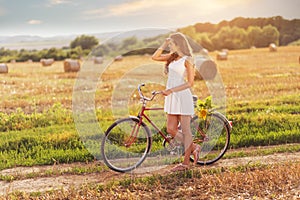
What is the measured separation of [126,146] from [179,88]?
1111 millimetres

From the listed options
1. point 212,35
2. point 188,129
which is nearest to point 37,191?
point 188,129

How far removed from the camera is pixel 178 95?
5957mm

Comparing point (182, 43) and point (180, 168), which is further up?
point (182, 43)

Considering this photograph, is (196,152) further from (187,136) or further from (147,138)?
(147,138)

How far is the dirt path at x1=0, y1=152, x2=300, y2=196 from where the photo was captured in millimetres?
5855

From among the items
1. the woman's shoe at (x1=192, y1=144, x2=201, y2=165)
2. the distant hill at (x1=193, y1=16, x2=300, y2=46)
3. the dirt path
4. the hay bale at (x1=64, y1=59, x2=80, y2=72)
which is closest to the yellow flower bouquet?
the woman's shoe at (x1=192, y1=144, x2=201, y2=165)

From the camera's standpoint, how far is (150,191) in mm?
5492

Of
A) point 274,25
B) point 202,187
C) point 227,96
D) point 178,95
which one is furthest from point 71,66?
point 274,25

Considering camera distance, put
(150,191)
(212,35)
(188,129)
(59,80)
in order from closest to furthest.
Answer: (150,191)
(188,129)
(59,80)
(212,35)

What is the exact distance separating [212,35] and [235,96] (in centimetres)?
2164

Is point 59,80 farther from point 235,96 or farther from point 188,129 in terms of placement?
point 188,129

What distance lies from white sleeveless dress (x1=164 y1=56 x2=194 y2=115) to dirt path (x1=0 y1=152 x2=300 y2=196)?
0.86m

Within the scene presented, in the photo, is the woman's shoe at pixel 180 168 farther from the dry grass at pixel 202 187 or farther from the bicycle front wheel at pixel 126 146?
the bicycle front wheel at pixel 126 146

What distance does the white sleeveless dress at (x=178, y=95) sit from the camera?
19.4 ft
